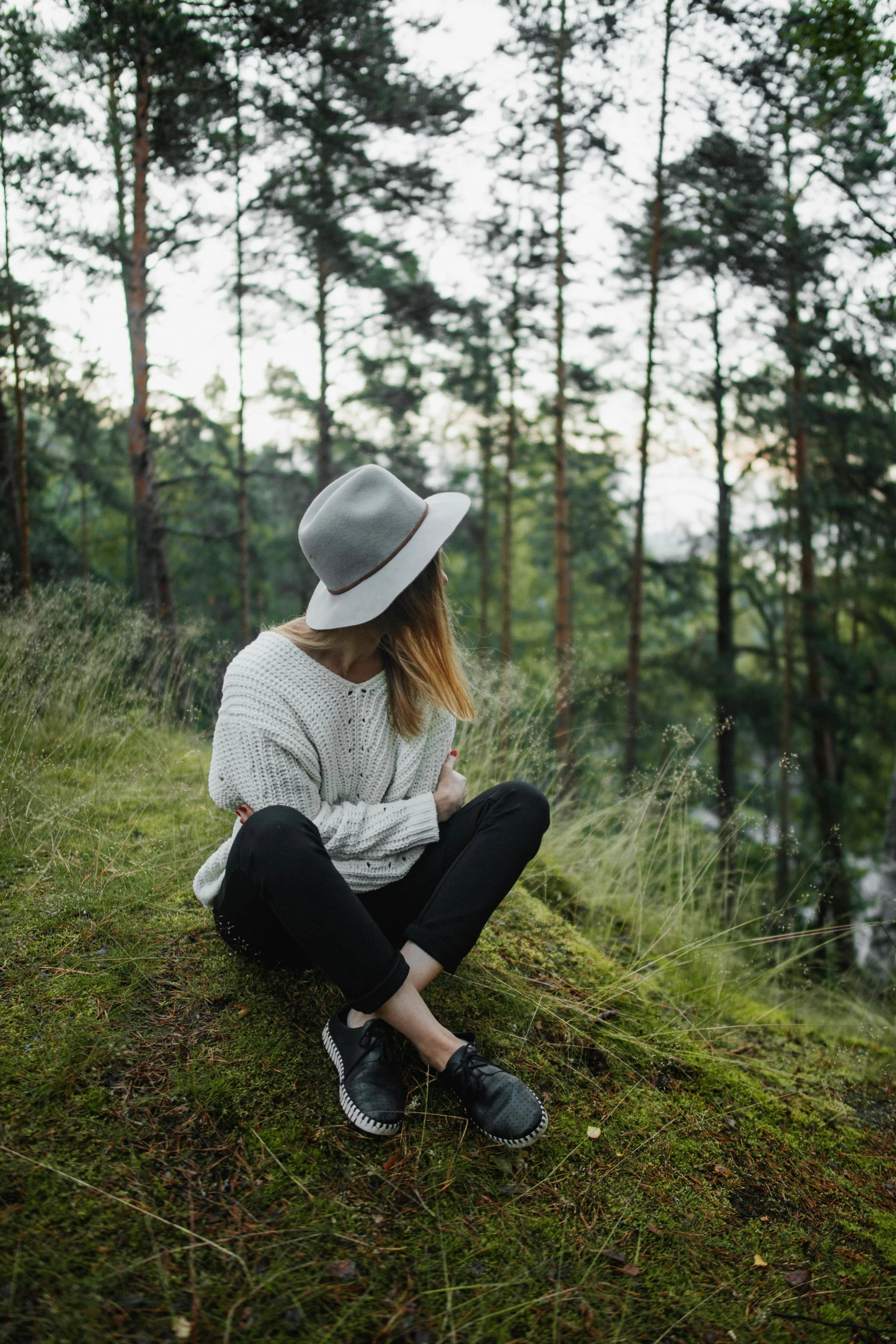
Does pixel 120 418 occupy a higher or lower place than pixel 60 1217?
higher

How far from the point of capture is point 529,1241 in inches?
59.1

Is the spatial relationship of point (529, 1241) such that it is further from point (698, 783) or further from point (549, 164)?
point (549, 164)

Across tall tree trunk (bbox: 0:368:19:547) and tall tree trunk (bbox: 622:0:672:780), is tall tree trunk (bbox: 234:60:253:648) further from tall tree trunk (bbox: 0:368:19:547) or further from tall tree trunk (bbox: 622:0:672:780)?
tall tree trunk (bbox: 622:0:672:780)

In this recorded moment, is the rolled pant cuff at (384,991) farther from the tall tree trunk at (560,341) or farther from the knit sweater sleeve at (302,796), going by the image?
the tall tree trunk at (560,341)

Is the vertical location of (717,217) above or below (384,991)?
above

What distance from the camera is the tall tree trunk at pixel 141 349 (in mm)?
7035

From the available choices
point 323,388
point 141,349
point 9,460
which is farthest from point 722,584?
point 9,460

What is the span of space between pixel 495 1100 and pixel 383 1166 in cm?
27

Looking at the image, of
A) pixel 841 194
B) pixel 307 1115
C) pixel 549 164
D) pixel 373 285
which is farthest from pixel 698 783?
pixel 373 285

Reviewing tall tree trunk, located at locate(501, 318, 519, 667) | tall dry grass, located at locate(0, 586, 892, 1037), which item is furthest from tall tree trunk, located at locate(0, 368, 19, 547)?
tall tree trunk, located at locate(501, 318, 519, 667)

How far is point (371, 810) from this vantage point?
196cm

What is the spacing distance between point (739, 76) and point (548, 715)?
6.96m

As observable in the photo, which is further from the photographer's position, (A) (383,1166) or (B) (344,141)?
(B) (344,141)

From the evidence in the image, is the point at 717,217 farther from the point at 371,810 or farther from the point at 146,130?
the point at 371,810
